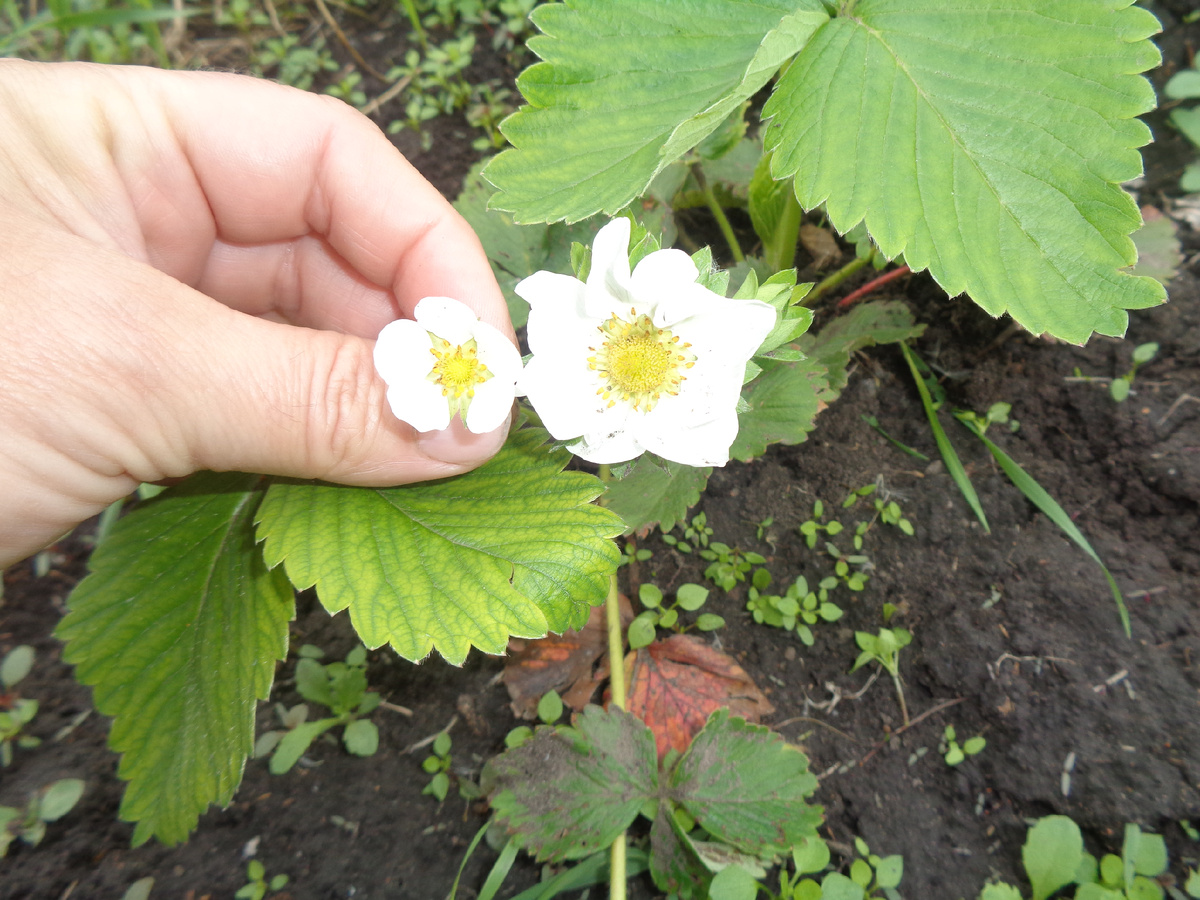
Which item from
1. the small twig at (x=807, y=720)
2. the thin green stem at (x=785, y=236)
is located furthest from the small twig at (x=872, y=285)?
the small twig at (x=807, y=720)

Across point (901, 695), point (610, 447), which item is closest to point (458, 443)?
point (610, 447)

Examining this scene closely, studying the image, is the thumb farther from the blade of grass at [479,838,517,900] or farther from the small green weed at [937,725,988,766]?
the small green weed at [937,725,988,766]

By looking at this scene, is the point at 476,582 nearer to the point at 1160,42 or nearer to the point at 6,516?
the point at 6,516

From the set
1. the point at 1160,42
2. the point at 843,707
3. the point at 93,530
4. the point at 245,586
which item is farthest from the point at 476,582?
the point at 1160,42

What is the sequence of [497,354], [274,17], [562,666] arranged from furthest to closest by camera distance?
[274,17] → [562,666] → [497,354]

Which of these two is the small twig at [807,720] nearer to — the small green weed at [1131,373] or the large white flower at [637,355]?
the large white flower at [637,355]

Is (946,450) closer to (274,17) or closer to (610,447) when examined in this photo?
(610,447)

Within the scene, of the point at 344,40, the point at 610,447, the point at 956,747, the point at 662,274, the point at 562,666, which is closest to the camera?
the point at 662,274
